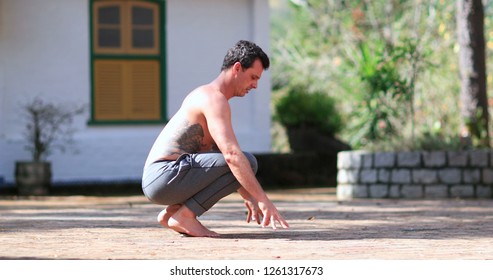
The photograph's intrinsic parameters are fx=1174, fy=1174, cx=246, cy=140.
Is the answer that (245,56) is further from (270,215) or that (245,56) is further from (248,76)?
(270,215)

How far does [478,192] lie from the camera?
12781mm

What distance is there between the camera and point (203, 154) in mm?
7258

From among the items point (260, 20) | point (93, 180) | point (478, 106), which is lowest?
point (93, 180)

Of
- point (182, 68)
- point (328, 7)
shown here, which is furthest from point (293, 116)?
point (328, 7)

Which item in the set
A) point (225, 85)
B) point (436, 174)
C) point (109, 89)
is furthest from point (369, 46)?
point (225, 85)

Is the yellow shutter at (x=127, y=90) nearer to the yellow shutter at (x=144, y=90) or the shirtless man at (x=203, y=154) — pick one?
the yellow shutter at (x=144, y=90)

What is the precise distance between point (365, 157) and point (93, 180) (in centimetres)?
479

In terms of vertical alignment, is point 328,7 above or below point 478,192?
above

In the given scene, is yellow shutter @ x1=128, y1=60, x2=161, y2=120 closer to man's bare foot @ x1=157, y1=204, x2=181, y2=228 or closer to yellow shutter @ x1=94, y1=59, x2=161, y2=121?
yellow shutter @ x1=94, y1=59, x2=161, y2=121

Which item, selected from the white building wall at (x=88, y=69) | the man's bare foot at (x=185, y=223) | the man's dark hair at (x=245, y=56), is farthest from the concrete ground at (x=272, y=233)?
the white building wall at (x=88, y=69)

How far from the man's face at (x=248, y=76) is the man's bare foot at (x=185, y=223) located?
0.81 m

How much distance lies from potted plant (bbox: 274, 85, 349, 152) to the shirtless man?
33.5 ft

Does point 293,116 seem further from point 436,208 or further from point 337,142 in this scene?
point 436,208

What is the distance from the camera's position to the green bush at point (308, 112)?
1781 cm
